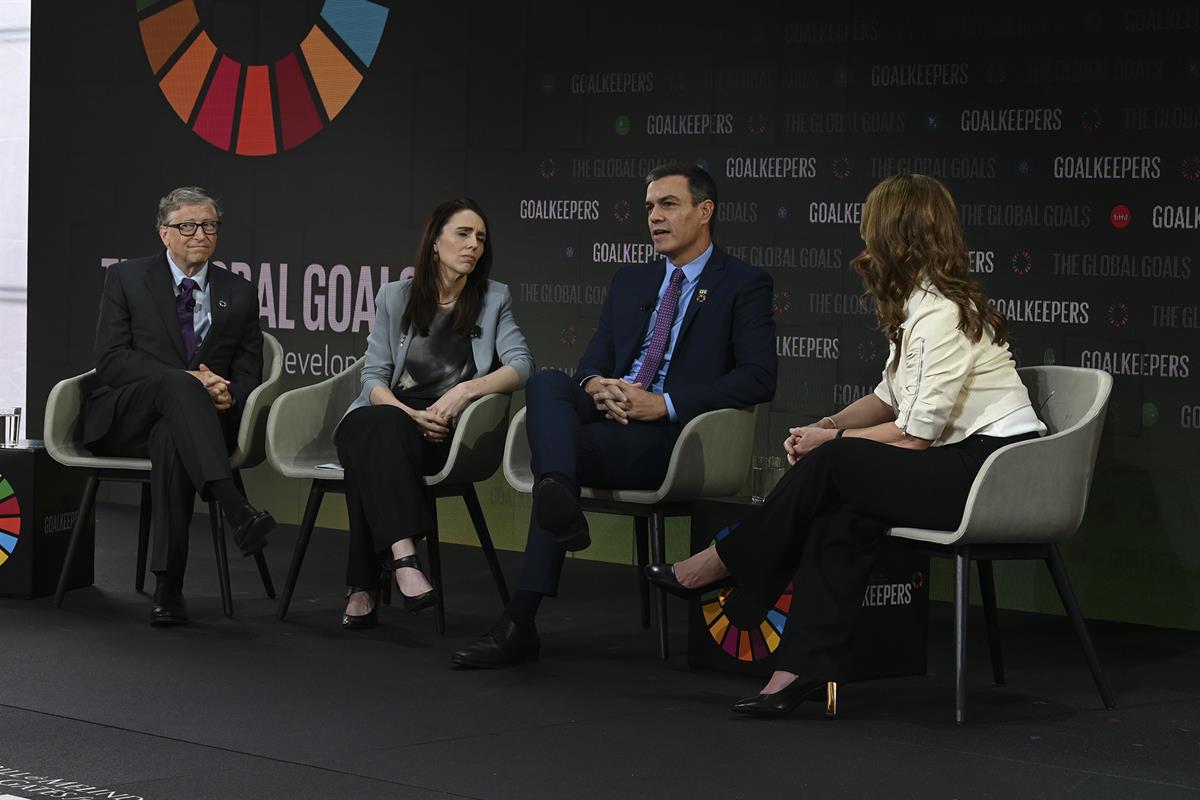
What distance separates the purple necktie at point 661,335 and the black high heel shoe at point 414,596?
0.78 meters

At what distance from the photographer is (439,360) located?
15.4 ft

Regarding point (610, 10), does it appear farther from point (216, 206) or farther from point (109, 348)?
point (109, 348)

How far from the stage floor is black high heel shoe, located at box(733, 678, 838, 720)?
42 mm

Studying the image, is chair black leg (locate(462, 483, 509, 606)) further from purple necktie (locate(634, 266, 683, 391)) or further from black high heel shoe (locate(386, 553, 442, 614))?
purple necktie (locate(634, 266, 683, 391))

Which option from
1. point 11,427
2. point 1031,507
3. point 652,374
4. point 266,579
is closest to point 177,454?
→ point 266,579

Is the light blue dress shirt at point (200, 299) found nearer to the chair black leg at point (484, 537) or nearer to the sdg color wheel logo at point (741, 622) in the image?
the chair black leg at point (484, 537)

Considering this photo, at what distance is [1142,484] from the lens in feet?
15.4

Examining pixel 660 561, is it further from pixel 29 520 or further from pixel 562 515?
pixel 29 520

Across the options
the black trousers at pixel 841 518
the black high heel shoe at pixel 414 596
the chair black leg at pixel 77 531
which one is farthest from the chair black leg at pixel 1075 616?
the chair black leg at pixel 77 531

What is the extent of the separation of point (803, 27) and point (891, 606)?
7.33 ft

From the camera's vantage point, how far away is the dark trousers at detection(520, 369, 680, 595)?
3.93m

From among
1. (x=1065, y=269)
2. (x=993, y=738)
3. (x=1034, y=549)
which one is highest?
(x=1065, y=269)

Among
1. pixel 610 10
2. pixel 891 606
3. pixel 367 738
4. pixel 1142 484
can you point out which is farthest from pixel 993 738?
pixel 610 10

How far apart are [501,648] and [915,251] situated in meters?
1.34
